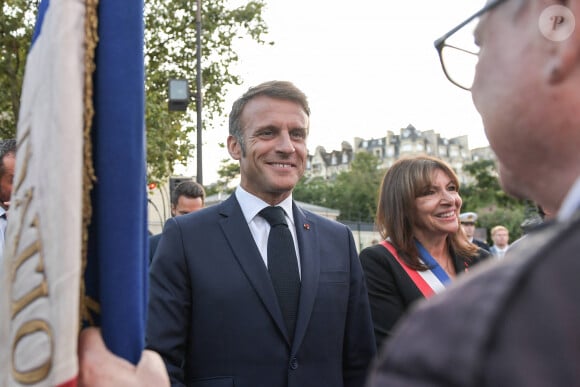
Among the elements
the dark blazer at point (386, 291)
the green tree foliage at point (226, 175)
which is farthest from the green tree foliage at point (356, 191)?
the dark blazer at point (386, 291)

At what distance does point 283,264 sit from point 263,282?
0.17m

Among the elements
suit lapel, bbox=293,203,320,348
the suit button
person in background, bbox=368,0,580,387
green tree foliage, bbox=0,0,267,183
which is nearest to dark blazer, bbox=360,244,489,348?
suit lapel, bbox=293,203,320,348

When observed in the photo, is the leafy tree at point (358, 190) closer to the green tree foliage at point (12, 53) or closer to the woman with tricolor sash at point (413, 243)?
the green tree foliage at point (12, 53)

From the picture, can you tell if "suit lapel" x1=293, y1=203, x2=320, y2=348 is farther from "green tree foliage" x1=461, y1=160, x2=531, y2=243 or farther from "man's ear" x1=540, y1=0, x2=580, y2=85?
"green tree foliage" x1=461, y1=160, x2=531, y2=243

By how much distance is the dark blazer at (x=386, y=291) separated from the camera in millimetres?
3402

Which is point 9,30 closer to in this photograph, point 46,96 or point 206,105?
point 206,105

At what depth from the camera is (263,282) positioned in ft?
9.04

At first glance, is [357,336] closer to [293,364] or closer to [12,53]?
[293,364]

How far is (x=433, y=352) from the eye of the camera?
2.03 feet

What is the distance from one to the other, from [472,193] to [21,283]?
72629 mm

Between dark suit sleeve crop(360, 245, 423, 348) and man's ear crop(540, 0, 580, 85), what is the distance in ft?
8.44

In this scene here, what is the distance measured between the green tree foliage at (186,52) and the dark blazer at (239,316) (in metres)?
15.8

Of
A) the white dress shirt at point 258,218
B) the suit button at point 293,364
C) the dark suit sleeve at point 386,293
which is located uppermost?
the white dress shirt at point 258,218

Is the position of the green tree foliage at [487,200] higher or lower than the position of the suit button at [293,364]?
lower
